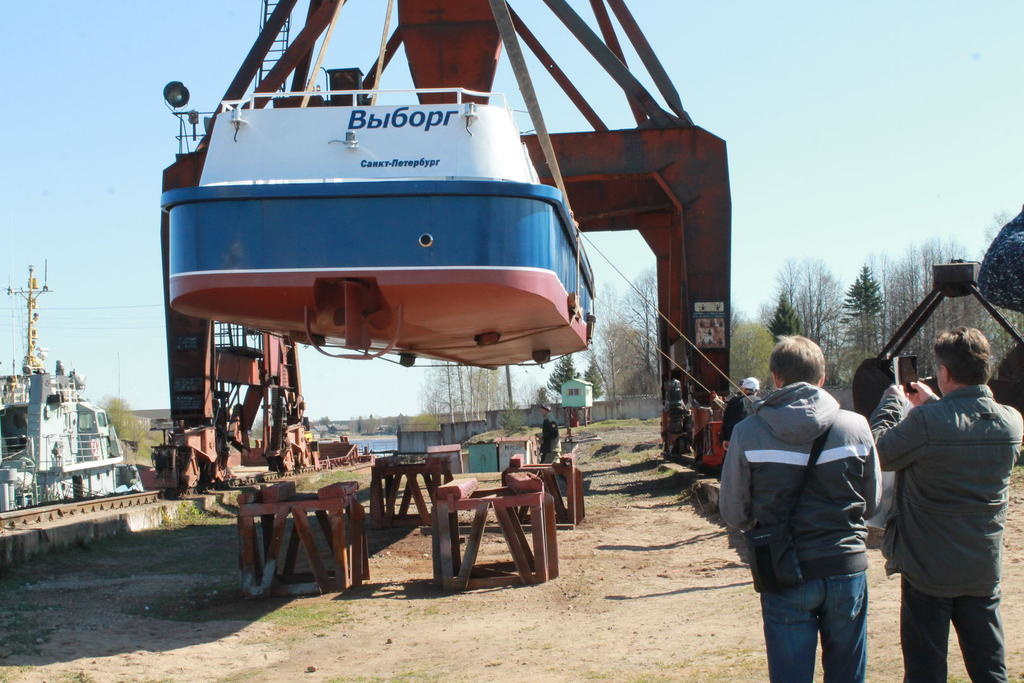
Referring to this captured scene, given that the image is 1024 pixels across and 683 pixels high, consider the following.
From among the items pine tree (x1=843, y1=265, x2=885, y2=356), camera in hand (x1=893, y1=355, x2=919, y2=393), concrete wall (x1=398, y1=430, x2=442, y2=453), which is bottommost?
concrete wall (x1=398, y1=430, x2=442, y2=453)

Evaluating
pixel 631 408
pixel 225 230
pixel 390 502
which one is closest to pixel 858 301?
pixel 631 408

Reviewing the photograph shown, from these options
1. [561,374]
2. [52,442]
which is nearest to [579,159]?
[52,442]

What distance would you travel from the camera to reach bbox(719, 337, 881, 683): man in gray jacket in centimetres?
331

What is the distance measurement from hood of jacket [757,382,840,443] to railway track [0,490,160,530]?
9308 millimetres

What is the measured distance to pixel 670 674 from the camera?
4934 millimetres

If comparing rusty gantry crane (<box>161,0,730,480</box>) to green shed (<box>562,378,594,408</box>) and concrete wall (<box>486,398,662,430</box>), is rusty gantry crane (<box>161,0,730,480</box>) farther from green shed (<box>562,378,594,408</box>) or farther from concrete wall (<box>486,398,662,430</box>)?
concrete wall (<box>486,398,662,430</box>)

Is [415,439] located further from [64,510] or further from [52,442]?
[64,510]

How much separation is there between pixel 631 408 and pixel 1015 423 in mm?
59045

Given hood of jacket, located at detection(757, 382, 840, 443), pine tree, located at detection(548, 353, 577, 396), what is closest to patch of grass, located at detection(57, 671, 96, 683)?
hood of jacket, located at detection(757, 382, 840, 443)

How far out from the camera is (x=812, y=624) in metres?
3.36

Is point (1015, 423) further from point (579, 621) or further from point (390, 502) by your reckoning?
point (390, 502)

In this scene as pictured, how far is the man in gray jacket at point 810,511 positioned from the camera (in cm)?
Answer: 331

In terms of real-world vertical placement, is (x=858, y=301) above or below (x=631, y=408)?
above

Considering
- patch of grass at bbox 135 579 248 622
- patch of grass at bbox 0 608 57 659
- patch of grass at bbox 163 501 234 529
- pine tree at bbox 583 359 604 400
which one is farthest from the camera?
pine tree at bbox 583 359 604 400
